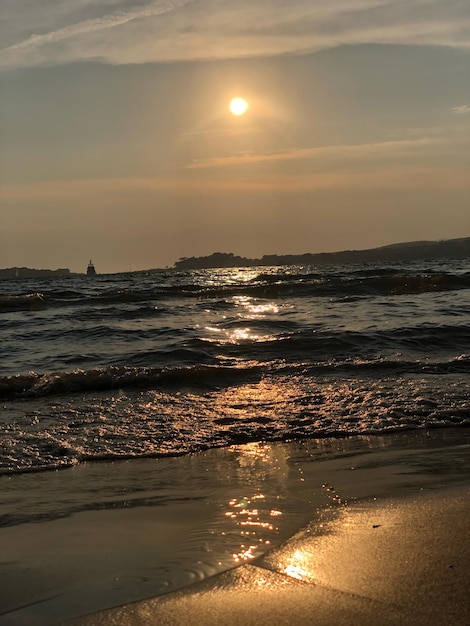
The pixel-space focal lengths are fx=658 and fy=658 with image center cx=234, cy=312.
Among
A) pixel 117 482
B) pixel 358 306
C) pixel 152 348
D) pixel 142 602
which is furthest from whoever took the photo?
pixel 358 306

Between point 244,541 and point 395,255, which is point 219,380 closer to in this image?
point 244,541

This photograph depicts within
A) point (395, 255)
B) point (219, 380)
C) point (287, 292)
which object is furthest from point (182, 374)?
point (395, 255)

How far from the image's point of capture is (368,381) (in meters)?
7.95

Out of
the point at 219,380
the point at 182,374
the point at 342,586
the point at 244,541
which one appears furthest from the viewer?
the point at 182,374

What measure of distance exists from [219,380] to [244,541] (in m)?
5.42

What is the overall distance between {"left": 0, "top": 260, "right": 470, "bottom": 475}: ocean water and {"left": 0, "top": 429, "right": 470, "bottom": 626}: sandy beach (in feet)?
2.88

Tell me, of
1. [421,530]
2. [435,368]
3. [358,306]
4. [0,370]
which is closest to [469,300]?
[358,306]

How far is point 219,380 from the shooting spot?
8.48 meters

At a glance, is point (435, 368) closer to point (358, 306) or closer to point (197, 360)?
point (197, 360)

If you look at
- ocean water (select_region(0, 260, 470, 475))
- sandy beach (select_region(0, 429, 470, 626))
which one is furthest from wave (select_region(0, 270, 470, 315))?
sandy beach (select_region(0, 429, 470, 626))

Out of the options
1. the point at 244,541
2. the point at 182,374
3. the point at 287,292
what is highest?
the point at 287,292

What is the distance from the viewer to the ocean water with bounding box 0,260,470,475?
5.85 m

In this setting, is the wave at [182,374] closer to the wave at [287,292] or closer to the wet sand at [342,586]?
the wet sand at [342,586]

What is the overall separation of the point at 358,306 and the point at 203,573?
14982mm
